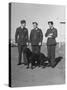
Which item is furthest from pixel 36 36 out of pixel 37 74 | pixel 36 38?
pixel 37 74

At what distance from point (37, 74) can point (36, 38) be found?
70 cm

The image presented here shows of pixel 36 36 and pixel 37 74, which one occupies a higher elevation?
pixel 36 36

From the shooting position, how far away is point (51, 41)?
584 cm

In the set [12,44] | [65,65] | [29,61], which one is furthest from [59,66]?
[12,44]

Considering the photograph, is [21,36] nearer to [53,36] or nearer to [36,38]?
[36,38]

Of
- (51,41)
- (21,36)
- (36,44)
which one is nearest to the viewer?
(21,36)

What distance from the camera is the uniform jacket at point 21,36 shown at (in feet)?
18.4

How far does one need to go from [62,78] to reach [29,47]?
950 mm

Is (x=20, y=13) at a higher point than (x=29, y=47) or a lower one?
higher

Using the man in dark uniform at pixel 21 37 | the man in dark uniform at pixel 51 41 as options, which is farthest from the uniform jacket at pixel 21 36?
the man in dark uniform at pixel 51 41

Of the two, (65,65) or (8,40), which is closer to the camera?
(8,40)

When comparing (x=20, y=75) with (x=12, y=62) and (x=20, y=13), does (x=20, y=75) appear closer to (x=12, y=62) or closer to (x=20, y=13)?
(x=12, y=62)

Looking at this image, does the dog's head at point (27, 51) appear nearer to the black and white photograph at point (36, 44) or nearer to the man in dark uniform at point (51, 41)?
the black and white photograph at point (36, 44)

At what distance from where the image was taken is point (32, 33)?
5.71m
